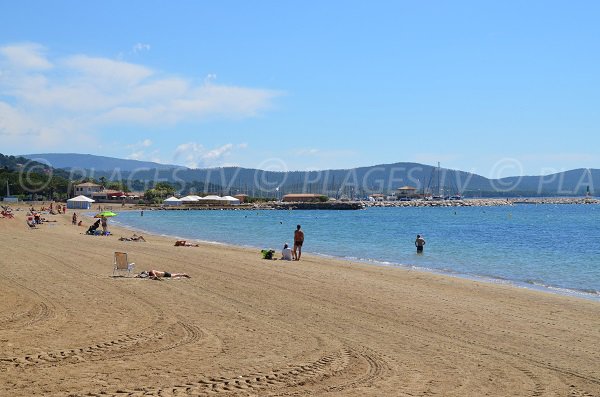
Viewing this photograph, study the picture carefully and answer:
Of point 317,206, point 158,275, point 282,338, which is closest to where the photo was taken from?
point 282,338

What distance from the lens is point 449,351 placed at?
26.1 feet

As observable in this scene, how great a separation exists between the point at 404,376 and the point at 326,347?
1.45m

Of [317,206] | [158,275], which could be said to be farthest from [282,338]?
[317,206]

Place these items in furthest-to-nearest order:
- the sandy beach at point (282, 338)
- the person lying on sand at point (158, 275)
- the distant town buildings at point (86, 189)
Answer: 1. the distant town buildings at point (86, 189)
2. the person lying on sand at point (158, 275)
3. the sandy beach at point (282, 338)

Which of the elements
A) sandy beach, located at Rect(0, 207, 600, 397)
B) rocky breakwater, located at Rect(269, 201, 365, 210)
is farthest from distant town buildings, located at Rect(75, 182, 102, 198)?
sandy beach, located at Rect(0, 207, 600, 397)

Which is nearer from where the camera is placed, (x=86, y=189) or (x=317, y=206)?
(x=86, y=189)

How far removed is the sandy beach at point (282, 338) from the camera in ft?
20.0

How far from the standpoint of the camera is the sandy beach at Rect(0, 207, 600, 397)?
6082mm

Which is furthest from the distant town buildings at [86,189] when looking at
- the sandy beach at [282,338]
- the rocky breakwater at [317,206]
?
the sandy beach at [282,338]

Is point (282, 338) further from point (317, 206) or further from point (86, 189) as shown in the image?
point (86, 189)

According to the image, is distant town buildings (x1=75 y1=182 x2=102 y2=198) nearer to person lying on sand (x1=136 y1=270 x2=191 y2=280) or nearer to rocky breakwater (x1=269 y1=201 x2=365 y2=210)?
rocky breakwater (x1=269 y1=201 x2=365 y2=210)

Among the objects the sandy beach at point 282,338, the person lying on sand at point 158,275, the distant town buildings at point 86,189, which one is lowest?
the distant town buildings at point 86,189

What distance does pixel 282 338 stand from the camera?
8.23m

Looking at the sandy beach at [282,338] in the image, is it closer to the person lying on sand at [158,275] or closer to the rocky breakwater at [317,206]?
the person lying on sand at [158,275]
